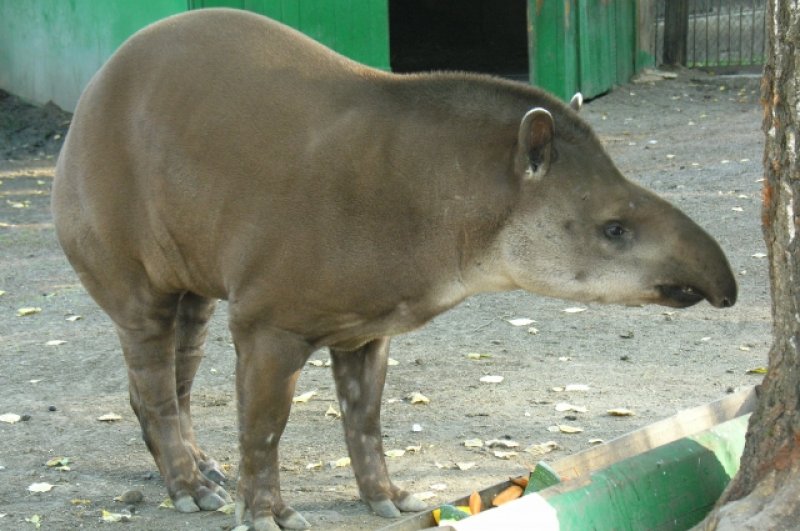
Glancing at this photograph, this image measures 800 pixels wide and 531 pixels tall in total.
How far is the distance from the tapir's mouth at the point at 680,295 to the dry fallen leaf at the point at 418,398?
2.18m

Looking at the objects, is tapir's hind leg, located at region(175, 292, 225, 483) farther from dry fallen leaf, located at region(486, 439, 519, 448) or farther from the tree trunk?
the tree trunk

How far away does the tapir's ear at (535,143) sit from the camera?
4.12 metres

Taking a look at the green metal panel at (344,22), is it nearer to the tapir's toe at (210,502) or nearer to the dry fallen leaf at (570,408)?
the dry fallen leaf at (570,408)

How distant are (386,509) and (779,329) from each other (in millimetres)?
1764

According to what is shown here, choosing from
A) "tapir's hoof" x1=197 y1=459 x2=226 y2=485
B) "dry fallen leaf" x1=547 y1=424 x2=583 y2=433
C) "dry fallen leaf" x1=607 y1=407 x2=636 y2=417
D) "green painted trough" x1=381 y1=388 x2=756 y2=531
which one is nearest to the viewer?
"green painted trough" x1=381 y1=388 x2=756 y2=531

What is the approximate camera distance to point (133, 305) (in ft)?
16.2

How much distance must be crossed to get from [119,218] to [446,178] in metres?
1.30

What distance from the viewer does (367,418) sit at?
4.96 metres

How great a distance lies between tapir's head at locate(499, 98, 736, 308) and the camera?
417 cm

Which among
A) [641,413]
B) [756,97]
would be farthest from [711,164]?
[641,413]

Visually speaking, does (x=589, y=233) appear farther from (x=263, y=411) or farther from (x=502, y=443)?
(x=502, y=443)

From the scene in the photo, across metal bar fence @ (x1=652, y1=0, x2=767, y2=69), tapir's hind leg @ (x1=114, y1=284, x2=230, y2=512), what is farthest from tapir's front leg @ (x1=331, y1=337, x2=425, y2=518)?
metal bar fence @ (x1=652, y1=0, x2=767, y2=69)

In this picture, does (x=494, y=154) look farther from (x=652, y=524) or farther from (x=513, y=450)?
(x=513, y=450)

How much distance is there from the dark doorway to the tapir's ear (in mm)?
15409
